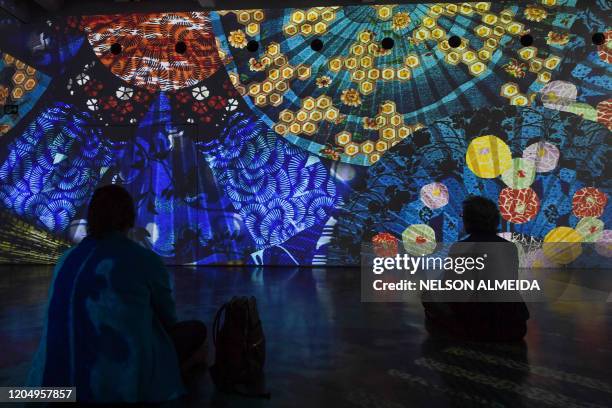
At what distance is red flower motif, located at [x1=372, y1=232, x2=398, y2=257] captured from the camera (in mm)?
6441

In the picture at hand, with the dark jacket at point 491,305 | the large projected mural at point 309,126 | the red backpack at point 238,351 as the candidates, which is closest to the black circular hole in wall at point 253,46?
the large projected mural at point 309,126

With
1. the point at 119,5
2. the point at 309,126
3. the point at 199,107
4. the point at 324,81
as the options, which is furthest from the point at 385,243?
the point at 119,5

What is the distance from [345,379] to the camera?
2.41 m

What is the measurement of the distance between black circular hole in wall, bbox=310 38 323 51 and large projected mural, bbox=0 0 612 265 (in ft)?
0.06

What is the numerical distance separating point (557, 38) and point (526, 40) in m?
0.40

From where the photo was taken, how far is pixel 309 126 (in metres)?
6.52

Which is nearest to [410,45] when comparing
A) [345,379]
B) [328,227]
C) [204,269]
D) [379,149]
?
[379,149]

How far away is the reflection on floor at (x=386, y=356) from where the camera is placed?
85.7 inches

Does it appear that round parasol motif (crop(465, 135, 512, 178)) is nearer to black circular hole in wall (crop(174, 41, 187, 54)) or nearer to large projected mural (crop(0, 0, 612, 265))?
large projected mural (crop(0, 0, 612, 265))

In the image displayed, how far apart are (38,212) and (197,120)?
2.62 metres

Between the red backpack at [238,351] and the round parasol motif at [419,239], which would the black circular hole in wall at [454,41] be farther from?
the red backpack at [238,351]

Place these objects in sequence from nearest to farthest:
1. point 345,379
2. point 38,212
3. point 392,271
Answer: point 345,379 < point 392,271 < point 38,212

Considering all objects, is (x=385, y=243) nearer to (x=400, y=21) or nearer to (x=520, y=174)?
(x=520, y=174)

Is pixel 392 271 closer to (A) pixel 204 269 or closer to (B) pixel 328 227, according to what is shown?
(B) pixel 328 227
